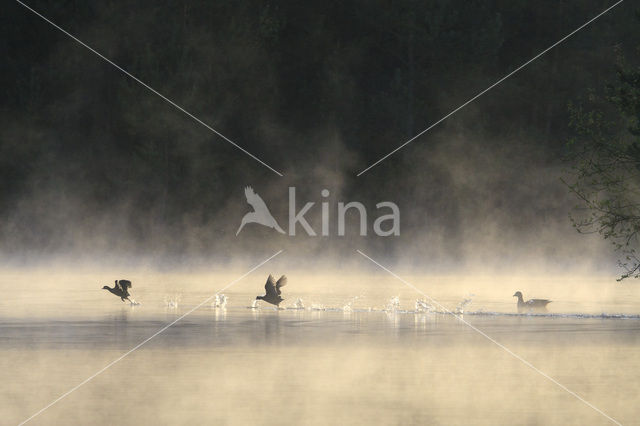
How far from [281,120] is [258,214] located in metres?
4.65

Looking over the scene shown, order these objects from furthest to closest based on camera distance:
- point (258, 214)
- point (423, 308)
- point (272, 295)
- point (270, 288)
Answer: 1. point (258, 214)
2. point (270, 288)
3. point (272, 295)
4. point (423, 308)

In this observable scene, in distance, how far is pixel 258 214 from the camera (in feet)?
150

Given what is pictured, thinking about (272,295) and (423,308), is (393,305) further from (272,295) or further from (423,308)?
(272,295)

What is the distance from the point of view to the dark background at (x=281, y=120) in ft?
144

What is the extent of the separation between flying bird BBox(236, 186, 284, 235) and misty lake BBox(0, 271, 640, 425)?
1887cm

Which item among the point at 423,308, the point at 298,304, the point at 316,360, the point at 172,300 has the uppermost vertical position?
the point at 172,300

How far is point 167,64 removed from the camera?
143 ft

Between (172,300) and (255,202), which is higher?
(255,202)

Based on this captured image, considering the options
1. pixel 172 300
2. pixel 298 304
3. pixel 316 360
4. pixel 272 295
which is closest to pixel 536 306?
pixel 298 304

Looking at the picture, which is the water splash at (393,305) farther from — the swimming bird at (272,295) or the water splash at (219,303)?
the water splash at (219,303)

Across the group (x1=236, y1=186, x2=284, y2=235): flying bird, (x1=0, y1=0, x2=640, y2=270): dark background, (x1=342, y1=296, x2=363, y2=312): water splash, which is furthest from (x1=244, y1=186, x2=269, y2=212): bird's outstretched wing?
(x1=342, y1=296, x2=363, y2=312): water splash

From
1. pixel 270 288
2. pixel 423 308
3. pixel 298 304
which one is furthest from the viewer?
pixel 298 304

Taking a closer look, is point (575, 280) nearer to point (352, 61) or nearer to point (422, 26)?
point (422, 26)

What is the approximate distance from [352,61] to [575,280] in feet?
66.6
